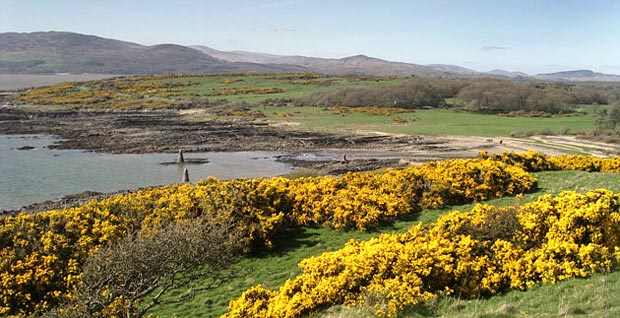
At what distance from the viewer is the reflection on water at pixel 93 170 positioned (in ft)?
102

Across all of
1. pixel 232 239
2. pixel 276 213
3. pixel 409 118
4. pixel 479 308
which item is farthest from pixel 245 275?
pixel 409 118

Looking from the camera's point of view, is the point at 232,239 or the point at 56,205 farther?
the point at 56,205

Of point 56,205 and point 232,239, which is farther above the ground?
point 232,239

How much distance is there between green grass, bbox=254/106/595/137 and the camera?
54.7 m

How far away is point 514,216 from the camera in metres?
12.1

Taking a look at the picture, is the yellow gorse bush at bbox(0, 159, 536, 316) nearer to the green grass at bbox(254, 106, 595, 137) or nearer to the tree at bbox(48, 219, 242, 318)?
the tree at bbox(48, 219, 242, 318)

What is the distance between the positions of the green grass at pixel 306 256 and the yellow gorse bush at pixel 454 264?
0.41 metres

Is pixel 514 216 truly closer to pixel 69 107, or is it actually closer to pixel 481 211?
pixel 481 211

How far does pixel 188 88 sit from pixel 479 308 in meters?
104

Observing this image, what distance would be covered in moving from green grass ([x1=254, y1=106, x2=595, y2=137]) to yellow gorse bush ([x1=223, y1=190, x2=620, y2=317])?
43103 millimetres

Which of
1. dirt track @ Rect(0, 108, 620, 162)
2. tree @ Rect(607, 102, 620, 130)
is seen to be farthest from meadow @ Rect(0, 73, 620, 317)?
tree @ Rect(607, 102, 620, 130)

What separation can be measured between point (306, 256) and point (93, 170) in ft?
92.8

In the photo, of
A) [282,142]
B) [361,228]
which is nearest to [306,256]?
[361,228]

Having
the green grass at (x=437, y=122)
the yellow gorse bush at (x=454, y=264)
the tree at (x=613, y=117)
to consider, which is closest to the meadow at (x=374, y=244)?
the yellow gorse bush at (x=454, y=264)
